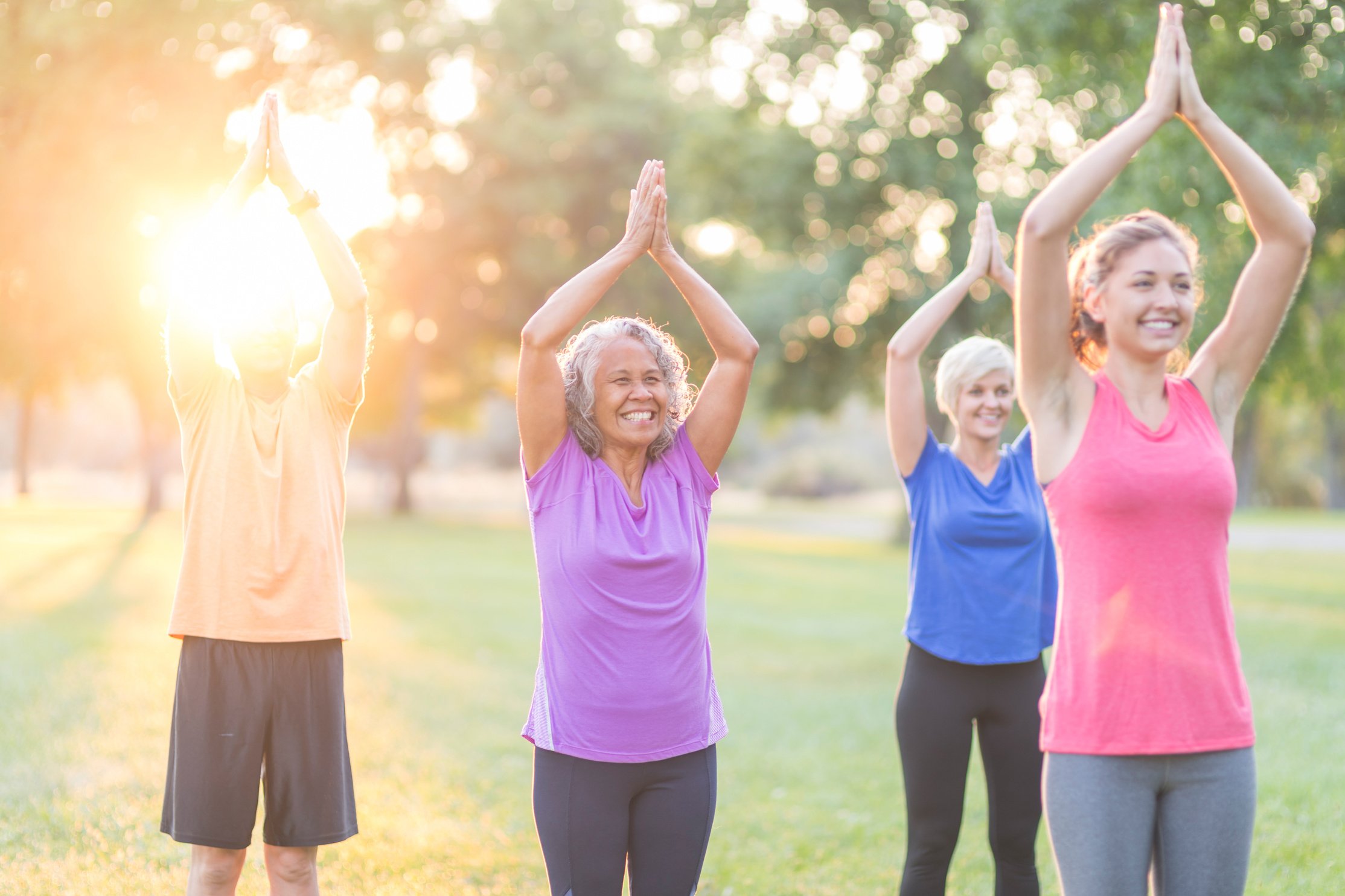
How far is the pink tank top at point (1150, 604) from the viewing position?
2.59 m

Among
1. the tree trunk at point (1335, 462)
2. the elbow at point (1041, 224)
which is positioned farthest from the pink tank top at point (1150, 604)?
the tree trunk at point (1335, 462)

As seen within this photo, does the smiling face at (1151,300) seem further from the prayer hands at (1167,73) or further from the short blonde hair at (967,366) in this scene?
the short blonde hair at (967,366)

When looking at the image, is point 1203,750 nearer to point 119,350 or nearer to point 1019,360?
point 1019,360

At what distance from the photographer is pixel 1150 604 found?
2596 millimetres

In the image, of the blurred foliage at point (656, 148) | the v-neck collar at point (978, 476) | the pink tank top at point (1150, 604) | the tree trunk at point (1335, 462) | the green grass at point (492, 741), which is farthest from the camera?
the tree trunk at point (1335, 462)

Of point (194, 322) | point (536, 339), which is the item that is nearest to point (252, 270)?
point (194, 322)

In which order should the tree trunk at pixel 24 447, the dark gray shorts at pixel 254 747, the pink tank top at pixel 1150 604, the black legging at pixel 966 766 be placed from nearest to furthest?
the pink tank top at pixel 1150 604
the dark gray shorts at pixel 254 747
the black legging at pixel 966 766
the tree trunk at pixel 24 447

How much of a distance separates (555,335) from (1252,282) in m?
1.68

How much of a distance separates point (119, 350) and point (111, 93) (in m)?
7.08

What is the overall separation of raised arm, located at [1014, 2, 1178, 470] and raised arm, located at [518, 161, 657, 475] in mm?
982

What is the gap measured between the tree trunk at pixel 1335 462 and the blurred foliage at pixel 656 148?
12.8 meters

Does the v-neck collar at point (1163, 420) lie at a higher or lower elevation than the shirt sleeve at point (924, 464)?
higher

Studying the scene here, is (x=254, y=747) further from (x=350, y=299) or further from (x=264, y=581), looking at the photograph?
(x=350, y=299)

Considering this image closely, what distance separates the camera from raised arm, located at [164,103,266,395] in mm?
3773
